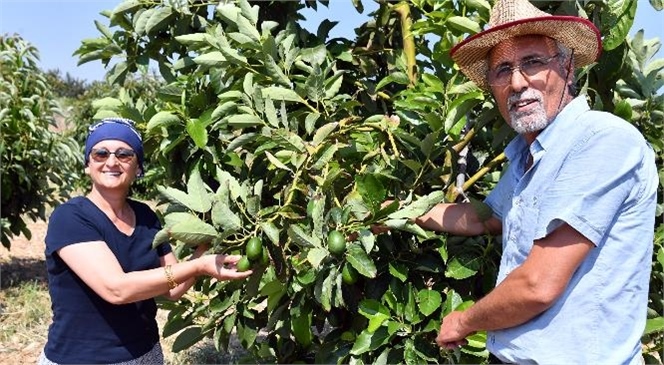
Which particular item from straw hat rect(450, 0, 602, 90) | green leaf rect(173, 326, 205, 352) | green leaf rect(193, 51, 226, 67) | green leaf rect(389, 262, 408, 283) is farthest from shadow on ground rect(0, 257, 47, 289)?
straw hat rect(450, 0, 602, 90)

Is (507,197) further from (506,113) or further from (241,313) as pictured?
(241,313)

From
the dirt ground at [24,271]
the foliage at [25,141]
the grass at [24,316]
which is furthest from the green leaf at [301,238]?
the foliage at [25,141]

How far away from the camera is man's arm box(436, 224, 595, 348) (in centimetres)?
129

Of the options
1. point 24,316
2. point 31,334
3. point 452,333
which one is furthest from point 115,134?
point 24,316

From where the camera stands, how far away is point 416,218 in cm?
175

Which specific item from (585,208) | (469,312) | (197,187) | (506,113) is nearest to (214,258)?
(197,187)

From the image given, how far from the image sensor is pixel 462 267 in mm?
1744

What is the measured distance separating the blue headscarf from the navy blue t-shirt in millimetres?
163

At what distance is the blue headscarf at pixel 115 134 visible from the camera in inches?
77.2

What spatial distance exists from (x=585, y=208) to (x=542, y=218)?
8cm

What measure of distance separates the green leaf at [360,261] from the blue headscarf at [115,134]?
2.37ft

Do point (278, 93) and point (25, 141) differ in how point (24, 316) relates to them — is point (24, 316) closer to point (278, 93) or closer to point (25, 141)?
point (25, 141)

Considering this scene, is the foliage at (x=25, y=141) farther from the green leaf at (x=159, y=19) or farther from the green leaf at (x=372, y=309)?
the green leaf at (x=372, y=309)

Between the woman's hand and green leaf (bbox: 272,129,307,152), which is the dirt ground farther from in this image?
green leaf (bbox: 272,129,307,152)
